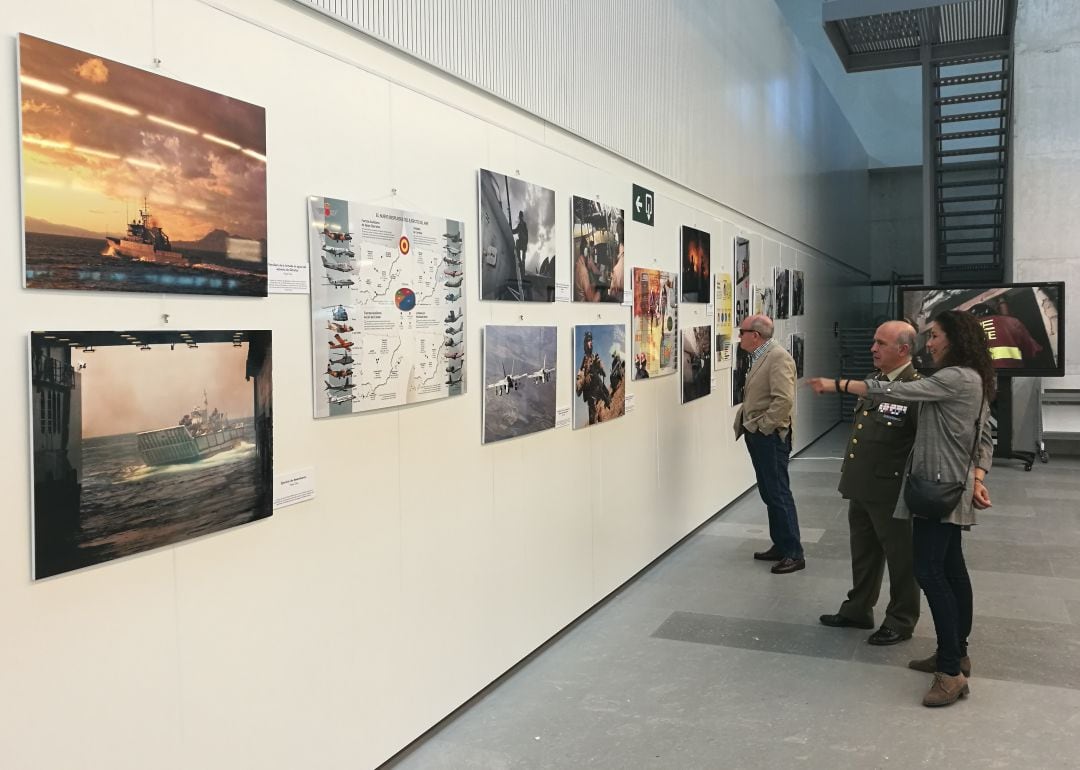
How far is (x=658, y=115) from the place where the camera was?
682 centimetres

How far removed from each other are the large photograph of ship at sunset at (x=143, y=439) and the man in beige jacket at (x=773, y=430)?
15.4 ft

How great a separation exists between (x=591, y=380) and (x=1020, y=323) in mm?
8307

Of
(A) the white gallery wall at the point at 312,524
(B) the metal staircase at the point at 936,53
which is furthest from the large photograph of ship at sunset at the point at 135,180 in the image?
(B) the metal staircase at the point at 936,53

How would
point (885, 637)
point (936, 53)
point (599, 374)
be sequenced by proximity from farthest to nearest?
1. point (936, 53)
2. point (599, 374)
3. point (885, 637)

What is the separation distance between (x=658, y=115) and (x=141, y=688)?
→ 5.59m

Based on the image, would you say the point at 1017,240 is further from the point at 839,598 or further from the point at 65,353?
the point at 65,353

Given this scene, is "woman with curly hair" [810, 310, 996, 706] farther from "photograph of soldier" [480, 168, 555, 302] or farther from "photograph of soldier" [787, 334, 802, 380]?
"photograph of soldier" [787, 334, 802, 380]

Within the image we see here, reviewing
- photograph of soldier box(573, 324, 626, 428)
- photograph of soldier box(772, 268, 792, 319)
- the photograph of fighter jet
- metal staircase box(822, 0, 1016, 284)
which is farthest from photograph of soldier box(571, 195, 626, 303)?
metal staircase box(822, 0, 1016, 284)

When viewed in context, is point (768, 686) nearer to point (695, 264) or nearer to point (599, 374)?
point (599, 374)

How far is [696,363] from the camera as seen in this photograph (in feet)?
25.5

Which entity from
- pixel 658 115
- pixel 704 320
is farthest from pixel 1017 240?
pixel 658 115

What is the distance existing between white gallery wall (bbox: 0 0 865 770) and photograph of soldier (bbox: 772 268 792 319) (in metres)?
5.65

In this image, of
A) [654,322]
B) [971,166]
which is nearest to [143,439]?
[654,322]

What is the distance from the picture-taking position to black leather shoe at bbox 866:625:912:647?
201 inches
